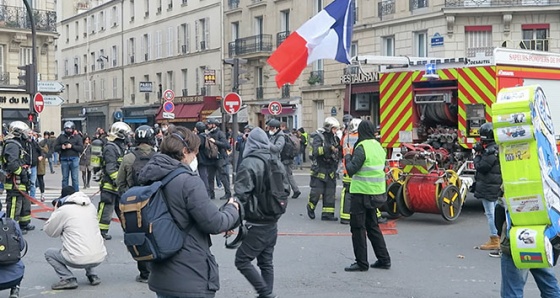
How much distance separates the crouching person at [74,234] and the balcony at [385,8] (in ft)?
82.8

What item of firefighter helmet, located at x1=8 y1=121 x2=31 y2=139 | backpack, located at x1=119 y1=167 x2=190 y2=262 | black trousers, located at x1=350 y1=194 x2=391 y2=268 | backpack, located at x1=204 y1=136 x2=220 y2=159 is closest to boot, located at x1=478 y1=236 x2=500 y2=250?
black trousers, located at x1=350 y1=194 x2=391 y2=268

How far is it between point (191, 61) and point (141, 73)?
7.35 meters

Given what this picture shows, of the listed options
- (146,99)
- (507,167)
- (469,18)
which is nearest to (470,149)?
(507,167)

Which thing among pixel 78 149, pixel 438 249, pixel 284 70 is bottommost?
pixel 438 249

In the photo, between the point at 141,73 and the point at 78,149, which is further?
the point at 141,73

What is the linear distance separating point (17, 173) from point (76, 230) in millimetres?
4056

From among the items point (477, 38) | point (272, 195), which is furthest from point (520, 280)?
point (477, 38)

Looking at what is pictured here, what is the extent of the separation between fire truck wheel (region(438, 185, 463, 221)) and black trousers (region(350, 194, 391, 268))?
370 centimetres

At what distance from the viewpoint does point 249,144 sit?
7.00 meters

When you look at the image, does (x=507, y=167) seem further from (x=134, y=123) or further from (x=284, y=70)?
(x=134, y=123)

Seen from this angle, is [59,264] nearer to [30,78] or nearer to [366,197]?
[366,197]

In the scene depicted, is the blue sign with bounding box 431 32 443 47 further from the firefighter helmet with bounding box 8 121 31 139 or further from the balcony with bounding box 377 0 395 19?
the firefighter helmet with bounding box 8 121 31 139

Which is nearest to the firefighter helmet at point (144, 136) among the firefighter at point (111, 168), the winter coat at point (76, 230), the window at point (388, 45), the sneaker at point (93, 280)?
the firefighter at point (111, 168)

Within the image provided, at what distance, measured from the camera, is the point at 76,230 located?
24.6 ft
